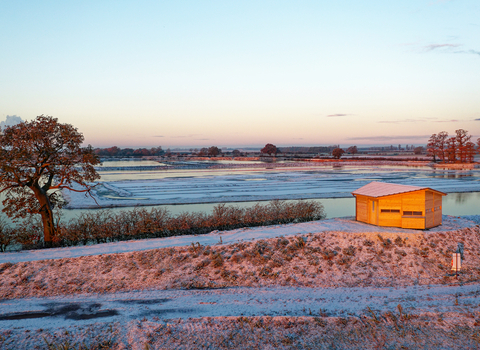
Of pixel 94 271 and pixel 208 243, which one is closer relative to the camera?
pixel 94 271

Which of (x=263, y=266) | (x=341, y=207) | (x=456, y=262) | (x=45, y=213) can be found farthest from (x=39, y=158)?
(x=341, y=207)

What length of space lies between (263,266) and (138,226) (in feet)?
26.5

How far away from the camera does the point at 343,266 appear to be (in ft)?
39.5

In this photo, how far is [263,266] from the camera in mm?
11938

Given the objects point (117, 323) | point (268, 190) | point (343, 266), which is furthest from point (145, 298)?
point (268, 190)

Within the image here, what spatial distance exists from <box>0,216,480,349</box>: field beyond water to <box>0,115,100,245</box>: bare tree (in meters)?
3.52

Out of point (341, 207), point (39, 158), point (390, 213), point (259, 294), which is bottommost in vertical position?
point (341, 207)

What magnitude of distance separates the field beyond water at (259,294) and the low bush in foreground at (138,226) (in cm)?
289

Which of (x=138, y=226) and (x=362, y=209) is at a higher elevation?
(x=362, y=209)

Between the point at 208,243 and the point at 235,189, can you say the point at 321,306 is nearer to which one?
the point at 208,243

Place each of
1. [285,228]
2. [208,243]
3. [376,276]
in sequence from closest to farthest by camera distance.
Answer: [376,276] → [208,243] → [285,228]

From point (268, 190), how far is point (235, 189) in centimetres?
335

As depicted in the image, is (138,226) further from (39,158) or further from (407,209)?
(407,209)

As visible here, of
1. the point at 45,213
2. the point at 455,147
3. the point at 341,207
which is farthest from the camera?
the point at 455,147
